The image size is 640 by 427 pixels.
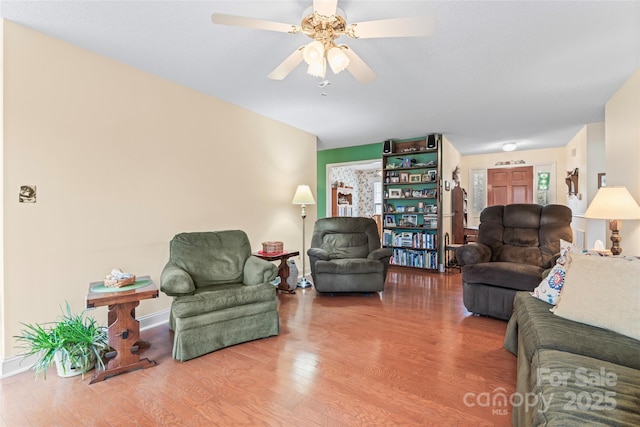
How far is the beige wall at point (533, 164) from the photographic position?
5.81 metres

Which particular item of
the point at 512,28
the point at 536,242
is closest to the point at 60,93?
the point at 512,28

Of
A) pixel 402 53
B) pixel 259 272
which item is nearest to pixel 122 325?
pixel 259 272

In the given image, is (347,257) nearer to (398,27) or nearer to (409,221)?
(409,221)

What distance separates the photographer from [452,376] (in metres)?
1.89

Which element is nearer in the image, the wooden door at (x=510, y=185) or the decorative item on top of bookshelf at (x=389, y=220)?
the decorative item on top of bookshelf at (x=389, y=220)

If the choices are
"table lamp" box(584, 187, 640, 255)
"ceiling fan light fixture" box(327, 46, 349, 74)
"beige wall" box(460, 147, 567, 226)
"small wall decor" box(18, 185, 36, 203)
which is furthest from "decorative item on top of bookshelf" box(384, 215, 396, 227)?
"small wall decor" box(18, 185, 36, 203)

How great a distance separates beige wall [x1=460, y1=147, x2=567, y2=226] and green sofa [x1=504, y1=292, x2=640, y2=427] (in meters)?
5.38

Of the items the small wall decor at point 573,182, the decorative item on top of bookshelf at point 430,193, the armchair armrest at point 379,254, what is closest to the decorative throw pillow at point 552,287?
the armchair armrest at point 379,254

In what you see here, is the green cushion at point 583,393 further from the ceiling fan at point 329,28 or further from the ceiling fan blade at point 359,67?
the ceiling fan blade at point 359,67

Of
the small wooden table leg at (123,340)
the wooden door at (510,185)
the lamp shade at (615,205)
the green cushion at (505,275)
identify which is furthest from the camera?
the wooden door at (510,185)

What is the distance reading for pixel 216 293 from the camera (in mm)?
2252

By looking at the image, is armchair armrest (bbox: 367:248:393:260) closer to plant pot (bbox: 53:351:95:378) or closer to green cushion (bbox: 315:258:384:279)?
green cushion (bbox: 315:258:384:279)

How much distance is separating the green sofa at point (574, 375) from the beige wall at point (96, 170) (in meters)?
2.92

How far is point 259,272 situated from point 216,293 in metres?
0.42
